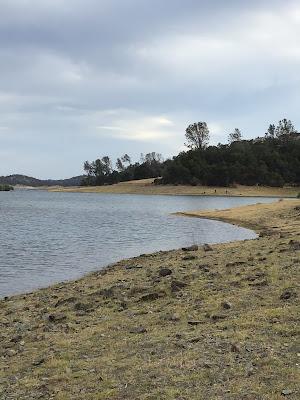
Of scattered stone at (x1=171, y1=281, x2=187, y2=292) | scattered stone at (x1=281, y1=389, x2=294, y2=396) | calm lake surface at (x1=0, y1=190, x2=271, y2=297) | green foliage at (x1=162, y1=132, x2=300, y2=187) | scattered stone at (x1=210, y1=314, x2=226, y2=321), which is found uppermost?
green foliage at (x1=162, y1=132, x2=300, y2=187)

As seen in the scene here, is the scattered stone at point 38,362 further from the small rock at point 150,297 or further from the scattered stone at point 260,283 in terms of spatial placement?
the scattered stone at point 260,283

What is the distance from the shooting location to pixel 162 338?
28.8 feet

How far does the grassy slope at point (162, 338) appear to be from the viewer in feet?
21.9

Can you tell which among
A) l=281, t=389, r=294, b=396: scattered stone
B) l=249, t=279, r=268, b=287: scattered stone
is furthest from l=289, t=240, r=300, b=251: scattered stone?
l=281, t=389, r=294, b=396: scattered stone

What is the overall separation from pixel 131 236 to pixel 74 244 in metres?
5.90

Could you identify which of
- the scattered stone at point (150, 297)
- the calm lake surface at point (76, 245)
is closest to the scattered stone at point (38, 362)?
the scattered stone at point (150, 297)

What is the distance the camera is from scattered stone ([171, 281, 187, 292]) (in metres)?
12.8

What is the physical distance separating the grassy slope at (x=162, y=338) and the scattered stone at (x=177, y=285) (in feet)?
0.49

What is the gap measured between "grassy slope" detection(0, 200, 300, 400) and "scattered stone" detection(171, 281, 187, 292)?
15cm

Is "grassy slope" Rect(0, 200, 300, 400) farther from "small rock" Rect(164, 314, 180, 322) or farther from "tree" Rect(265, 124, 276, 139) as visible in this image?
"tree" Rect(265, 124, 276, 139)

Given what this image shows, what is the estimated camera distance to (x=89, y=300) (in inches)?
519

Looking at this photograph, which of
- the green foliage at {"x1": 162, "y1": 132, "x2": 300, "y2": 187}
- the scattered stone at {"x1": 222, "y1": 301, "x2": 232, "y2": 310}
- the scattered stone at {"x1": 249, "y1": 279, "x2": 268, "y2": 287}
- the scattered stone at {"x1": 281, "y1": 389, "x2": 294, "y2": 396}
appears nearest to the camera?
the scattered stone at {"x1": 281, "y1": 389, "x2": 294, "y2": 396}

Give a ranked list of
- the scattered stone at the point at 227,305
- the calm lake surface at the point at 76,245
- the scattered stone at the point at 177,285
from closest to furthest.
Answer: the scattered stone at the point at 227,305
the scattered stone at the point at 177,285
the calm lake surface at the point at 76,245

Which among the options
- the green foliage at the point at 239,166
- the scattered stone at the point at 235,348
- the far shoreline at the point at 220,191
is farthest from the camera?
the green foliage at the point at 239,166
